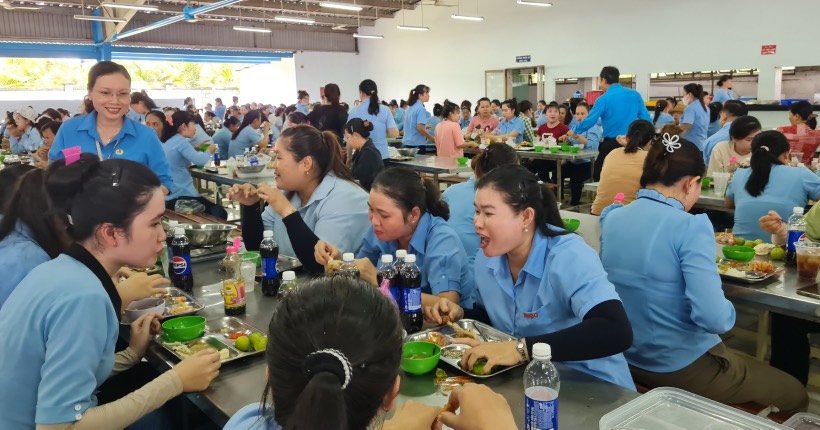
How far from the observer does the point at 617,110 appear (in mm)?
7539

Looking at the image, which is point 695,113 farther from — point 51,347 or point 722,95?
point 51,347

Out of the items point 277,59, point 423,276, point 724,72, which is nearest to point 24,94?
point 277,59

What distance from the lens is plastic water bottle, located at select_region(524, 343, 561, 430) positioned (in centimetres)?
134

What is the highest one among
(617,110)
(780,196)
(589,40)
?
(589,40)

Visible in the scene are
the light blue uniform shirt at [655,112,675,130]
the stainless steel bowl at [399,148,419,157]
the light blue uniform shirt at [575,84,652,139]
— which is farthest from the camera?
the light blue uniform shirt at [655,112,675,130]

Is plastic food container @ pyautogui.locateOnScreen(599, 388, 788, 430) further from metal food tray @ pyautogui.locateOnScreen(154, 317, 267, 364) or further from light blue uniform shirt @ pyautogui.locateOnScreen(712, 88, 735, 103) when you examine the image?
light blue uniform shirt @ pyautogui.locateOnScreen(712, 88, 735, 103)

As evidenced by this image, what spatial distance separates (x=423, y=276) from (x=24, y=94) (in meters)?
20.4

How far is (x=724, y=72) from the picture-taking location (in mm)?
11422

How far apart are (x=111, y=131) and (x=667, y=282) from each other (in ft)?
10.3

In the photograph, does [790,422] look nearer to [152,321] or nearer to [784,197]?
[152,321]

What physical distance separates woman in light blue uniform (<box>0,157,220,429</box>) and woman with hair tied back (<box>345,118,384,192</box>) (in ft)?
12.0

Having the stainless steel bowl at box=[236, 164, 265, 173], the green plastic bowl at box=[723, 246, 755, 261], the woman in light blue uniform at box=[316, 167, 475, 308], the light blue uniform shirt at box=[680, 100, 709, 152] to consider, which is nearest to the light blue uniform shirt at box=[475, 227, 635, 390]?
the woman in light blue uniform at box=[316, 167, 475, 308]

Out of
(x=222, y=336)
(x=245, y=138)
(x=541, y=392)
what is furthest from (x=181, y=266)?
(x=245, y=138)

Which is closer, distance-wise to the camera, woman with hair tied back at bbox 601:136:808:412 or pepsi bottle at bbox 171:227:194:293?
woman with hair tied back at bbox 601:136:808:412
